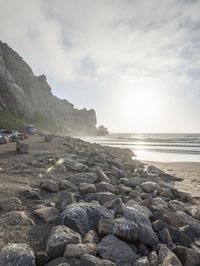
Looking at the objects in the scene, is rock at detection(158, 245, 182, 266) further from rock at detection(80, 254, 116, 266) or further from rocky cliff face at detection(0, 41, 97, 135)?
rocky cliff face at detection(0, 41, 97, 135)

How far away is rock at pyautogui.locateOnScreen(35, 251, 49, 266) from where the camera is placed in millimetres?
6006

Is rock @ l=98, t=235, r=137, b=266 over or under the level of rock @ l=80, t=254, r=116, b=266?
under

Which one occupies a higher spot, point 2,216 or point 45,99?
point 45,99

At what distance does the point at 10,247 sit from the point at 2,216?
83.6 inches

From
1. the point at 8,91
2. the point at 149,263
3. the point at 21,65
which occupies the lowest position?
the point at 149,263

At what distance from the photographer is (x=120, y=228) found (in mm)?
7207

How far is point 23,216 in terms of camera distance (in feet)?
26.1

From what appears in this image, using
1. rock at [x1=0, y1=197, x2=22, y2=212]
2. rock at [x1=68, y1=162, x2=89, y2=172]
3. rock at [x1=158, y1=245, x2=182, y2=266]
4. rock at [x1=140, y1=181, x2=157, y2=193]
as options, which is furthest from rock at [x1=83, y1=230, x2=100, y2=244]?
rock at [x1=68, y1=162, x2=89, y2=172]

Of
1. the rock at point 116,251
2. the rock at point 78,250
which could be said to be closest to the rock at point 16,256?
the rock at point 78,250

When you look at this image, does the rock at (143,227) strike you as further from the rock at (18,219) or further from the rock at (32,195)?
the rock at (32,195)

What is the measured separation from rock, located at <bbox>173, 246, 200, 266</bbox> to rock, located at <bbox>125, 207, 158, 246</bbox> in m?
0.68

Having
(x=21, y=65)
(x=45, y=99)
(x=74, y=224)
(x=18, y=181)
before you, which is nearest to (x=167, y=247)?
(x=74, y=224)

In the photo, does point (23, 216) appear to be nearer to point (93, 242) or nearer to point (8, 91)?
point (93, 242)

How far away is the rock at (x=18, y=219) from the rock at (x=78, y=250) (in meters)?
2.00
